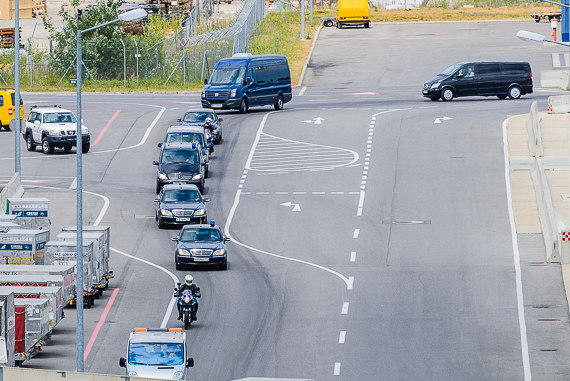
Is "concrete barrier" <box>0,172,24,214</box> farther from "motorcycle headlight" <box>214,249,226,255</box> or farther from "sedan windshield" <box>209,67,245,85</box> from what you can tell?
"sedan windshield" <box>209,67,245,85</box>

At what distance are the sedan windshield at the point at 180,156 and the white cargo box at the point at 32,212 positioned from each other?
9.15 metres

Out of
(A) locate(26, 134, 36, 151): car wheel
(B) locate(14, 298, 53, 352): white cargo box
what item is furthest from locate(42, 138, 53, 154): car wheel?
(B) locate(14, 298, 53, 352): white cargo box

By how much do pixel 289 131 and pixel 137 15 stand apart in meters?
34.0

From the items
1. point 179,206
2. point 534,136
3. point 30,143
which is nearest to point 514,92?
point 534,136

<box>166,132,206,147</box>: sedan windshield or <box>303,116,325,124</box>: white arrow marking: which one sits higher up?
<box>166,132,206,147</box>: sedan windshield

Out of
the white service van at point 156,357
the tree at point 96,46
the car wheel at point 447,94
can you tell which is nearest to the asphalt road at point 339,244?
the car wheel at point 447,94

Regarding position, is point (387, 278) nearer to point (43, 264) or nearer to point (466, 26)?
point (43, 264)

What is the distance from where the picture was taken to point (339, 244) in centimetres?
4541

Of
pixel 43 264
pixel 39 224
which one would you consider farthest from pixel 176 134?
pixel 43 264

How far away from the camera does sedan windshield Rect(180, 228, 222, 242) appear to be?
139 ft

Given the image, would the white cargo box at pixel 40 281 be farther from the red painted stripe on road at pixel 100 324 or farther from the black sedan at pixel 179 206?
the black sedan at pixel 179 206

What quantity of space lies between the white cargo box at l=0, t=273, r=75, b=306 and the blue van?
3187cm

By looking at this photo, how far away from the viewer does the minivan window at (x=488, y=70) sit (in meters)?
69.9

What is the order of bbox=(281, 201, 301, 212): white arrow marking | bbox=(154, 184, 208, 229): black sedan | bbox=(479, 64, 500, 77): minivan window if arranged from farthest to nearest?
bbox=(479, 64, 500, 77): minivan window, bbox=(281, 201, 301, 212): white arrow marking, bbox=(154, 184, 208, 229): black sedan
